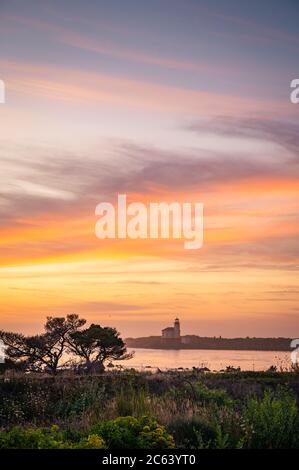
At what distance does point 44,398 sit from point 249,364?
310 inches

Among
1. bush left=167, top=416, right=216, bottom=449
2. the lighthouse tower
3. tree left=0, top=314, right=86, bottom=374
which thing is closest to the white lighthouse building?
the lighthouse tower

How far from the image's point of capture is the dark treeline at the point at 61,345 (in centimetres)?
2350

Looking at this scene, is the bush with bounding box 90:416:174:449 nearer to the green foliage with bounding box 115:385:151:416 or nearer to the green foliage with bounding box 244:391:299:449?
the green foliage with bounding box 244:391:299:449

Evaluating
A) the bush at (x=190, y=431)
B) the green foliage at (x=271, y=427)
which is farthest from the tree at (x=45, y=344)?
the green foliage at (x=271, y=427)

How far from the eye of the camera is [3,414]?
12906 mm

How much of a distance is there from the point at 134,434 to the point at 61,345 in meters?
16.0

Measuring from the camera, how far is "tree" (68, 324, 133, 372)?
2394cm

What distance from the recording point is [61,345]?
23.8m

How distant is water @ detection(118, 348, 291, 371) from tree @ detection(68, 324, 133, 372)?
723mm

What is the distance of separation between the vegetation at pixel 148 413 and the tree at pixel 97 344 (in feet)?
23.3

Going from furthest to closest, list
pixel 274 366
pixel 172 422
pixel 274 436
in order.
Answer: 1. pixel 274 366
2. pixel 172 422
3. pixel 274 436

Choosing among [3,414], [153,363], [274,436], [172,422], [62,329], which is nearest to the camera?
[274,436]
